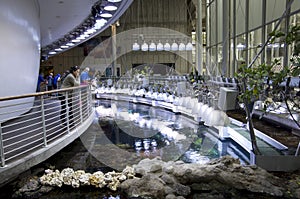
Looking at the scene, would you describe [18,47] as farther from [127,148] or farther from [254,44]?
[254,44]

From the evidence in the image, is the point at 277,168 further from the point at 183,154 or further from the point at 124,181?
the point at 124,181

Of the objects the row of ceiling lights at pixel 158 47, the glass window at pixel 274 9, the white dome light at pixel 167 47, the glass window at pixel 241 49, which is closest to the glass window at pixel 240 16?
the glass window at pixel 241 49

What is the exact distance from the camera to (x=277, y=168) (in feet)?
12.0

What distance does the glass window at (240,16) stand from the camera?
31.4ft

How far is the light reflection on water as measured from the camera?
184 inches

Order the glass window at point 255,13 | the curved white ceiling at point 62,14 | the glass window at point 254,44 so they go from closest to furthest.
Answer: the curved white ceiling at point 62,14
the glass window at point 255,13
the glass window at point 254,44

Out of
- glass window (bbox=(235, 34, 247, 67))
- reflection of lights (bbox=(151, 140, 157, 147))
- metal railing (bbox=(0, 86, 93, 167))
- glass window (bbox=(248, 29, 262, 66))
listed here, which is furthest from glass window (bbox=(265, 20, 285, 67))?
metal railing (bbox=(0, 86, 93, 167))

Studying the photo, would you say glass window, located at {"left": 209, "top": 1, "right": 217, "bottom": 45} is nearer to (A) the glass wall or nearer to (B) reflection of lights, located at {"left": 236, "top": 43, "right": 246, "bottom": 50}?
(A) the glass wall

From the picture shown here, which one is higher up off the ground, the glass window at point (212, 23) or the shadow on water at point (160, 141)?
the glass window at point (212, 23)

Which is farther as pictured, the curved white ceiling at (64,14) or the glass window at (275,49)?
the curved white ceiling at (64,14)

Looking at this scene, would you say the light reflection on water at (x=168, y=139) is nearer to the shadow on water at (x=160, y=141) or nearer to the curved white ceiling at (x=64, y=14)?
the shadow on water at (x=160, y=141)

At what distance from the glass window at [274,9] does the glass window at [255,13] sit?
21.7 inches

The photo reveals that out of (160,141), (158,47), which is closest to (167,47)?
(158,47)

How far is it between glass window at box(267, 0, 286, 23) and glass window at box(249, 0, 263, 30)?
550 mm
